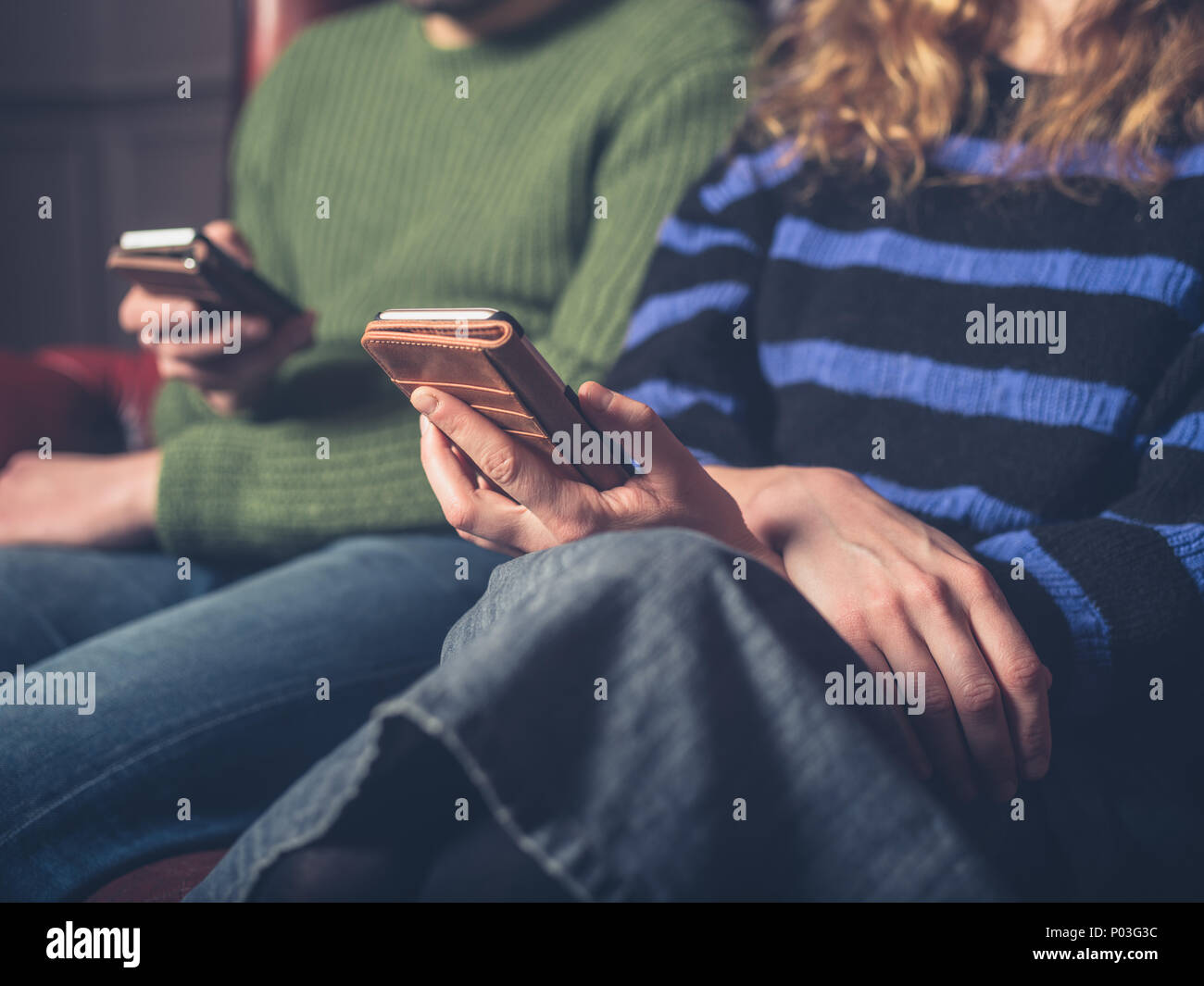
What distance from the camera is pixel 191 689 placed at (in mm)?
603

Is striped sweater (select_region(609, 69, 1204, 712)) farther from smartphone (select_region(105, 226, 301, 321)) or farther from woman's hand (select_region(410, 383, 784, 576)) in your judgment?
smartphone (select_region(105, 226, 301, 321))

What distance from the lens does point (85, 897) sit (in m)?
0.55

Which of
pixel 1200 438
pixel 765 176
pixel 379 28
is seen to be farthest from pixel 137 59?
pixel 1200 438

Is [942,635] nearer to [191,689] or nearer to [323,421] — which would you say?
[191,689]

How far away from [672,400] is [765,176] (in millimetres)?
197

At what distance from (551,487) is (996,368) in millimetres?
317

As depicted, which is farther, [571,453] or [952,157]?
[952,157]

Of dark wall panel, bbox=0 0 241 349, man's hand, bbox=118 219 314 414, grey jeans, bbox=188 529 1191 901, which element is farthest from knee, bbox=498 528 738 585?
dark wall panel, bbox=0 0 241 349

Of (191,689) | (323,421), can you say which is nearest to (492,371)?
(191,689)

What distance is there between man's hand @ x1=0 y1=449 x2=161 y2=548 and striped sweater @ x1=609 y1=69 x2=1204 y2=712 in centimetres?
41

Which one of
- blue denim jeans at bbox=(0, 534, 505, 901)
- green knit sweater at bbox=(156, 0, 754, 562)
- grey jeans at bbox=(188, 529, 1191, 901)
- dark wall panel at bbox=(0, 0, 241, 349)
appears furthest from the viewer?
dark wall panel at bbox=(0, 0, 241, 349)

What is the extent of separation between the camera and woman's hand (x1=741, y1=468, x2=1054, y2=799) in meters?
0.45
